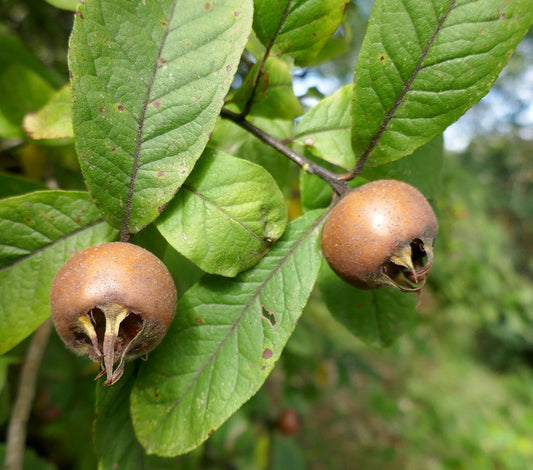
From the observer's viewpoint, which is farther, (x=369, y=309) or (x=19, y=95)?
(x=19, y=95)

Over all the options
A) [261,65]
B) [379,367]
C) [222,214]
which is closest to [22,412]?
[222,214]

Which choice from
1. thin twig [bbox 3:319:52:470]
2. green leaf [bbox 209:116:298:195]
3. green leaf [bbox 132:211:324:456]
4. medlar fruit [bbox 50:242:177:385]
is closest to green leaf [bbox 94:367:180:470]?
green leaf [bbox 132:211:324:456]

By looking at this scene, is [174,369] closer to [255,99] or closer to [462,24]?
[255,99]

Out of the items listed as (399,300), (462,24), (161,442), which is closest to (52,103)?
(161,442)

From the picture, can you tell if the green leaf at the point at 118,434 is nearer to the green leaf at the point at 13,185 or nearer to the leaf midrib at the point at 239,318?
the leaf midrib at the point at 239,318

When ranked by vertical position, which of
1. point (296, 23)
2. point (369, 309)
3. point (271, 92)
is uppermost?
point (296, 23)

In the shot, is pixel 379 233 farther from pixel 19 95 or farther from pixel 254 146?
pixel 19 95
